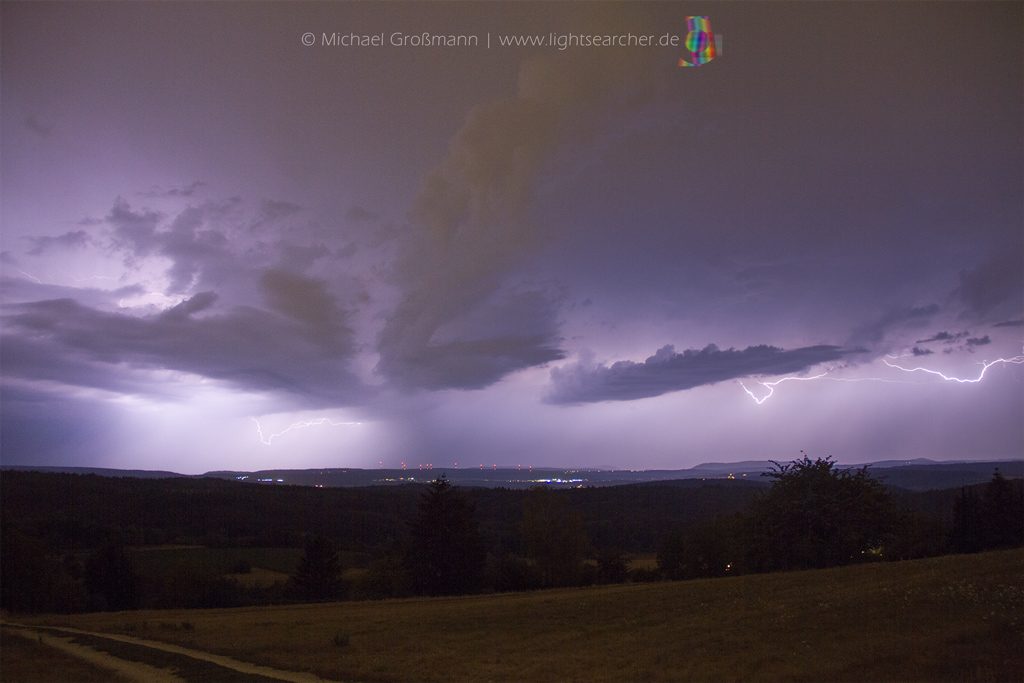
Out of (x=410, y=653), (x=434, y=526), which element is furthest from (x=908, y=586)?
(x=434, y=526)

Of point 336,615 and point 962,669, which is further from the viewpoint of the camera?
point 336,615

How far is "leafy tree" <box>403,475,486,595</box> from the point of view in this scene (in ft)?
153

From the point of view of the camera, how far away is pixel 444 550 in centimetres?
4728

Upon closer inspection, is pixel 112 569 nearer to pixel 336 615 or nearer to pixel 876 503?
pixel 336 615

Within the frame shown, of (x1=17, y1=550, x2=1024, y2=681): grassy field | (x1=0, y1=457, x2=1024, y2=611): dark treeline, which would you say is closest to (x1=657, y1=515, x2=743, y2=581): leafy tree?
(x1=0, y1=457, x2=1024, y2=611): dark treeline

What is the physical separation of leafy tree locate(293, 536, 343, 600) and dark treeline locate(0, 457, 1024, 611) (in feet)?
0.39

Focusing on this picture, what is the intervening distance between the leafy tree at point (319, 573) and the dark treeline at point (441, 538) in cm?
12

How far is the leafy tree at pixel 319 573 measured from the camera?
176 feet

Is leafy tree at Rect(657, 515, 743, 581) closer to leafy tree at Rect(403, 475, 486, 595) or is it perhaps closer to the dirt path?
leafy tree at Rect(403, 475, 486, 595)

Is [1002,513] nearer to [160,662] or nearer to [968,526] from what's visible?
[968,526]

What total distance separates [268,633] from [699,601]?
583 inches

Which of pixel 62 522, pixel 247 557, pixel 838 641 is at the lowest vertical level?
pixel 247 557

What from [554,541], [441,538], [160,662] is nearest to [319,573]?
[441,538]

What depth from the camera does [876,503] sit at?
4012 cm
